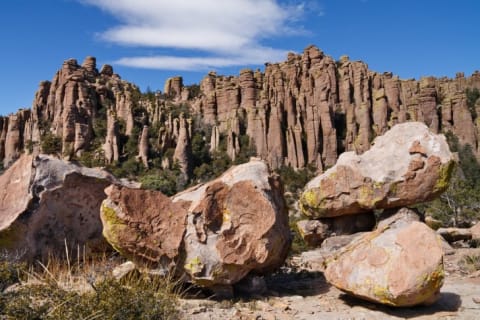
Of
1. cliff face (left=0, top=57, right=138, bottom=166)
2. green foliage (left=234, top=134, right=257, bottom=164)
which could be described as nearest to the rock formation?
green foliage (left=234, top=134, right=257, bottom=164)

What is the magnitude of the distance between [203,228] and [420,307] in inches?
154

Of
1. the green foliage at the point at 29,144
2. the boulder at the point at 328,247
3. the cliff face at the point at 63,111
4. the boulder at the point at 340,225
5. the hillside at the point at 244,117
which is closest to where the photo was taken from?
the boulder at the point at 328,247

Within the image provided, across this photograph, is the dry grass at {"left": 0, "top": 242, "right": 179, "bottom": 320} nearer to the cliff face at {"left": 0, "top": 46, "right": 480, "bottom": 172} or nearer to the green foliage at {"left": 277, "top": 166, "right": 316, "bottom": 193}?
the green foliage at {"left": 277, "top": 166, "right": 316, "bottom": 193}

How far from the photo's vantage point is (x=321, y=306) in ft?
24.2

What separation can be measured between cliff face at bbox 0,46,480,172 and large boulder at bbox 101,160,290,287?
169ft

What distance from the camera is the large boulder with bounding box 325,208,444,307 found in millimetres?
6504

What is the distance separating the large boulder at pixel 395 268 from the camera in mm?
6504

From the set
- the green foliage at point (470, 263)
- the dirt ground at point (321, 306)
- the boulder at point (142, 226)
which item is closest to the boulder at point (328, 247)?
the dirt ground at point (321, 306)

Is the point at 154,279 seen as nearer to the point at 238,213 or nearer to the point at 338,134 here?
the point at 238,213

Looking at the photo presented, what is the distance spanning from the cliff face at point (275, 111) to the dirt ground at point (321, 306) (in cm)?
5105

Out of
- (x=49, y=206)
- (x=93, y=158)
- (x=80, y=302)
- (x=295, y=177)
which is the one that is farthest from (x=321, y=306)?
(x=93, y=158)

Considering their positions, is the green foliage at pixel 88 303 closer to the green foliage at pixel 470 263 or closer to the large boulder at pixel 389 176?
the large boulder at pixel 389 176

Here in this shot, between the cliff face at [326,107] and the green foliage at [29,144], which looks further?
the green foliage at [29,144]

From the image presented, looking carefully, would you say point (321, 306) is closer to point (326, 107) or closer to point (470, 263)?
point (470, 263)
